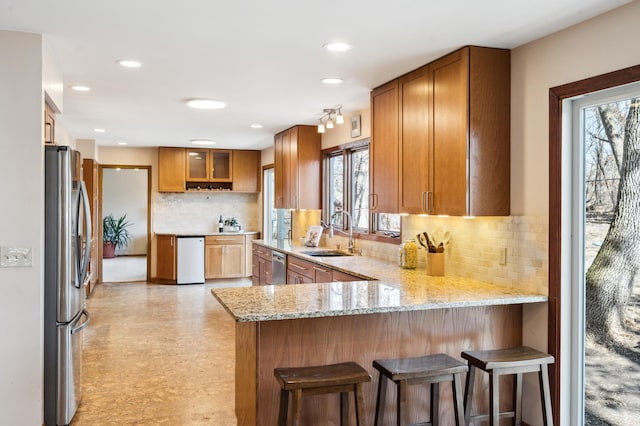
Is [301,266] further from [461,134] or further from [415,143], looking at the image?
[461,134]

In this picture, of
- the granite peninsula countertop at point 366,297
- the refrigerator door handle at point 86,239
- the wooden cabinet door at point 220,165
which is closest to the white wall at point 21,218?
the refrigerator door handle at point 86,239

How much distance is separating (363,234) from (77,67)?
9.55ft

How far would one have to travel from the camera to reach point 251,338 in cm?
267

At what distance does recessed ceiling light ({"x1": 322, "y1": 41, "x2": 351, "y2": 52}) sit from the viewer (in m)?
3.12

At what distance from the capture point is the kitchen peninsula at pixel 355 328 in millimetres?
2613

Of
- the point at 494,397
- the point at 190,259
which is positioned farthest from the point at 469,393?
the point at 190,259

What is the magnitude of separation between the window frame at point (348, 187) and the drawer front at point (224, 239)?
3.18 m

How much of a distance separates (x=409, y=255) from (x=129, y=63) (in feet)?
8.02

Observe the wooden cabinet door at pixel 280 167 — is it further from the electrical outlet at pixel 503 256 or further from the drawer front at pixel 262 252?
the electrical outlet at pixel 503 256

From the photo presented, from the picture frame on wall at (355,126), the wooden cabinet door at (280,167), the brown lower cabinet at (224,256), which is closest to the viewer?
the picture frame on wall at (355,126)

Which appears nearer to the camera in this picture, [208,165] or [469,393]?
[469,393]

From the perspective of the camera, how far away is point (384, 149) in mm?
4082

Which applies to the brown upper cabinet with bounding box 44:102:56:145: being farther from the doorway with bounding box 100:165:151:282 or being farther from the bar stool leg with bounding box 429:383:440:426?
the doorway with bounding box 100:165:151:282

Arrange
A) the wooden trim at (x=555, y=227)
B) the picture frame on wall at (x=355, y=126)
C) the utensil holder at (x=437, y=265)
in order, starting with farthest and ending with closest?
1. the picture frame on wall at (x=355, y=126)
2. the utensil holder at (x=437, y=265)
3. the wooden trim at (x=555, y=227)
